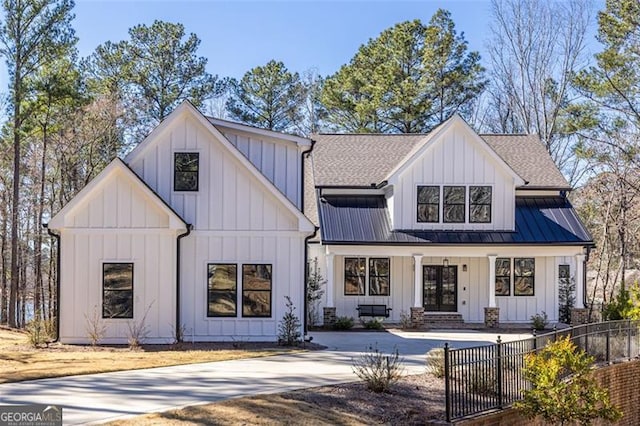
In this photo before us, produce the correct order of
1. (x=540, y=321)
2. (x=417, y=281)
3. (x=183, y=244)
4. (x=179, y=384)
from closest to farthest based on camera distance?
(x=179, y=384)
(x=183, y=244)
(x=540, y=321)
(x=417, y=281)

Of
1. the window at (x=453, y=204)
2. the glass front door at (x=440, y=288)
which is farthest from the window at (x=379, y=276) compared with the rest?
the window at (x=453, y=204)

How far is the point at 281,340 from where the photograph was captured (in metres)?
16.7

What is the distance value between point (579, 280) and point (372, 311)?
786 centimetres

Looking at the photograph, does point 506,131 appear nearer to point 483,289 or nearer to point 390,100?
point 390,100

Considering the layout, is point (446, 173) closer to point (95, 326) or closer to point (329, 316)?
point (329, 316)

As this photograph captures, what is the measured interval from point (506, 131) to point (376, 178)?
1851 cm

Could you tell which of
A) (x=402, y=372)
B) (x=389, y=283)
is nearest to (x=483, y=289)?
(x=389, y=283)

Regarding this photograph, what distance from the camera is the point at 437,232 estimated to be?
23.0 m

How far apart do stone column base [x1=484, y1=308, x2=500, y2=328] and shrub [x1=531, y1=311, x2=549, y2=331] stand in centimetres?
126

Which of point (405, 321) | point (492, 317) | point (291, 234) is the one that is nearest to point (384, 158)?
point (405, 321)

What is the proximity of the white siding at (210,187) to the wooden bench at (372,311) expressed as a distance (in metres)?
6.68

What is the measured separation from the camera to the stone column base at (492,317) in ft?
72.5

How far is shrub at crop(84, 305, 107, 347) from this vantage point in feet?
53.7

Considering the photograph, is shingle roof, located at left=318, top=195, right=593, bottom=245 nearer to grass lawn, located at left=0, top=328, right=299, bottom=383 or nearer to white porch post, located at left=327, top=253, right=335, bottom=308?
white porch post, located at left=327, top=253, right=335, bottom=308
